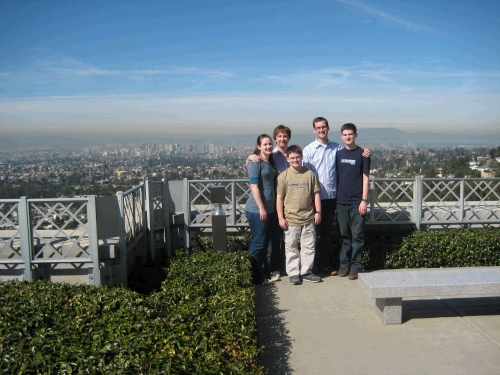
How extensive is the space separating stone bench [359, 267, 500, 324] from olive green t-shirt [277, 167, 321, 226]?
139cm

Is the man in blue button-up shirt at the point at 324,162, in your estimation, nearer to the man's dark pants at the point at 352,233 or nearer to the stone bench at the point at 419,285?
the man's dark pants at the point at 352,233

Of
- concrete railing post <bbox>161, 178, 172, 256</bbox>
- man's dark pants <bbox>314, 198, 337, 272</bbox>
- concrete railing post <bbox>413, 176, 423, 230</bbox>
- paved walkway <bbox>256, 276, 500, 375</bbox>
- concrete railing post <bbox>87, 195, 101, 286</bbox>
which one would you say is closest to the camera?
paved walkway <bbox>256, 276, 500, 375</bbox>

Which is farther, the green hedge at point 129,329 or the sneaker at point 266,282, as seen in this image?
the sneaker at point 266,282

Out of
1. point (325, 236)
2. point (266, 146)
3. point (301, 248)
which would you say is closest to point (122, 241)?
point (266, 146)

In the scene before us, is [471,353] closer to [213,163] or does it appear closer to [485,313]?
[485,313]

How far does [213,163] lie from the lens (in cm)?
1477

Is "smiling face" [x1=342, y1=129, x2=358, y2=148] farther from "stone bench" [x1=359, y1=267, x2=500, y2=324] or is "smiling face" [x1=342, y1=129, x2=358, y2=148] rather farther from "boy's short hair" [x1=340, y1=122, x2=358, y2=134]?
"stone bench" [x1=359, y1=267, x2=500, y2=324]

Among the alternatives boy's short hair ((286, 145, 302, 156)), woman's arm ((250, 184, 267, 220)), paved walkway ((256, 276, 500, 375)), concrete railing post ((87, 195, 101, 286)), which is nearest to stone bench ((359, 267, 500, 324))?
paved walkway ((256, 276, 500, 375))

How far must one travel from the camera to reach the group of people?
6.36 meters

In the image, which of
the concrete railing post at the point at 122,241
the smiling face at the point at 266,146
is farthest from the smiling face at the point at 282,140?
the concrete railing post at the point at 122,241

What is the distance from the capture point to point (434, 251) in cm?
730

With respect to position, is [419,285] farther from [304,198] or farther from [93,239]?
[93,239]

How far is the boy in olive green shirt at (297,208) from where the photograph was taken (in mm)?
6312

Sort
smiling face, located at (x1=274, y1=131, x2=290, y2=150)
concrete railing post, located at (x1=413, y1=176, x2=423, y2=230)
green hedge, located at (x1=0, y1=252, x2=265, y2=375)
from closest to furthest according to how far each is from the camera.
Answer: green hedge, located at (x1=0, y1=252, x2=265, y2=375) → smiling face, located at (x1=274, y1=131, x2=290, y2=150) → concrete railing post, located at (x1=413, y1=176, x2=423, y2=230)
